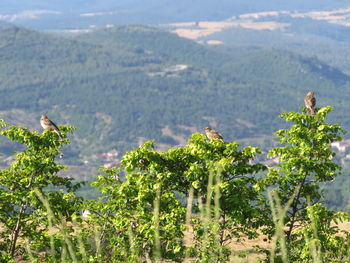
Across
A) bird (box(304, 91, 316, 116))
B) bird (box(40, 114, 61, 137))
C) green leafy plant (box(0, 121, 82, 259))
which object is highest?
bird (box(304, 91, 316, 116))

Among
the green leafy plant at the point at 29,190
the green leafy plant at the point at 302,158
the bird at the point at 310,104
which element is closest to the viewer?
the green leafy plant at the point at 29,190

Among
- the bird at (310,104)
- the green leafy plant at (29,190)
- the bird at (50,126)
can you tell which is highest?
the bird at (310,104)

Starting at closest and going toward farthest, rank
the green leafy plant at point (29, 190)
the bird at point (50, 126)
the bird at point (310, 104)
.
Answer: the green leafy plant at point (29, 190), the bird at point (50, 126), the bird at point (310, 104)

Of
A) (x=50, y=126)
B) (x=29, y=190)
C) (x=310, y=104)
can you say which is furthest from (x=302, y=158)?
(x=29, y=190)

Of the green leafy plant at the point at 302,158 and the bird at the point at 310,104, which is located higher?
the bird at the point at 310,104

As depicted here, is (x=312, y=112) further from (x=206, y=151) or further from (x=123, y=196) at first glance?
(x=123, y=196)

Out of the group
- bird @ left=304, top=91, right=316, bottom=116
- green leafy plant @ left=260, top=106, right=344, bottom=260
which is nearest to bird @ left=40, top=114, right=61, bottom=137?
green leafy plant @ left=260, top=106, right=344, bottom=260

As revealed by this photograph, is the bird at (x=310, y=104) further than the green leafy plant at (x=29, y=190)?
Yes

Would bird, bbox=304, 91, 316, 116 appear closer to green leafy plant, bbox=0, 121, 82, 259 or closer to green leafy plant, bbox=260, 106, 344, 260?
green leafy plant, bbox=260, 106, 344, 260

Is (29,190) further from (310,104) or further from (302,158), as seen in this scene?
(310,104)

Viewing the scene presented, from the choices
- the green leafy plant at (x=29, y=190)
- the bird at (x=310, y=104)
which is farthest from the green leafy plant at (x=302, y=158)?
the green leafy plant at (x=29, y=190)

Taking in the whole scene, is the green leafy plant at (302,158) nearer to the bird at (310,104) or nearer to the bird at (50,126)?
the bird at (310,104)

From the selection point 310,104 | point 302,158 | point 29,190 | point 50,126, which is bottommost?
point 29,190

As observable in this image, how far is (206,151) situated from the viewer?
62.6 feet
